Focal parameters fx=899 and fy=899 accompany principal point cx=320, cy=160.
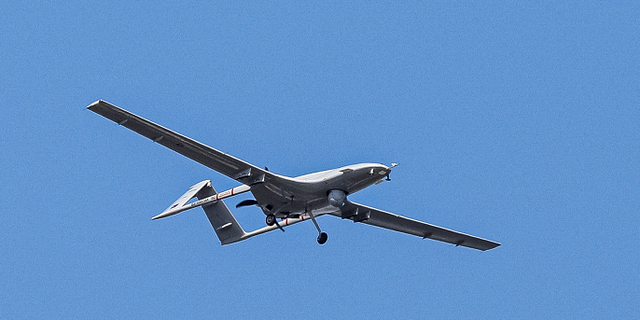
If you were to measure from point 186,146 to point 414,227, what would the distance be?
50.9 feet

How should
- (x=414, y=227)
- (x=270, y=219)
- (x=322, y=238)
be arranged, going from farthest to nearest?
(x=414, y=227) < (x=322, y=238) < (x=270, y=219)

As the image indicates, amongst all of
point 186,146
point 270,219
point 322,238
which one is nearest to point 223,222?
point 270,219

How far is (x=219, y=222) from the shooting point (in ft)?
171

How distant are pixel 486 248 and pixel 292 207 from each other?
14409 mm

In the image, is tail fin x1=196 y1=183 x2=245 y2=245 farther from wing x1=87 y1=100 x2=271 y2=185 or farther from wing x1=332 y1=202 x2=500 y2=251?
wing x1=87 y1=100 x2=271 y2=185

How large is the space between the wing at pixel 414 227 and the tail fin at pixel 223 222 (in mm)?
6404

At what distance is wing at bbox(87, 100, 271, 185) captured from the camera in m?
40.9

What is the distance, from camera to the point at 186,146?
42.9 m

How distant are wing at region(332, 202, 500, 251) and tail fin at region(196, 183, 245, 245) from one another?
21.0 ft

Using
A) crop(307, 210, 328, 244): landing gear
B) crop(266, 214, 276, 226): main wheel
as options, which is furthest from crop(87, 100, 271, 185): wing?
crop(307, 210, 328, 244): landing gear

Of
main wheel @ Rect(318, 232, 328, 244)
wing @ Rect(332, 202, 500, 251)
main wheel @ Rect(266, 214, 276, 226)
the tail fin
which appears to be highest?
wing @ Rect(332, 202, 500, 251)

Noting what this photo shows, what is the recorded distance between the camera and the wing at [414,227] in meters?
49.8

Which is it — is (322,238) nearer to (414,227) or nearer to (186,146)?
(414,227)

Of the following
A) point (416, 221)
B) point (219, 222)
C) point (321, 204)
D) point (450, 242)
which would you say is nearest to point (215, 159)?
point (321, 204)
